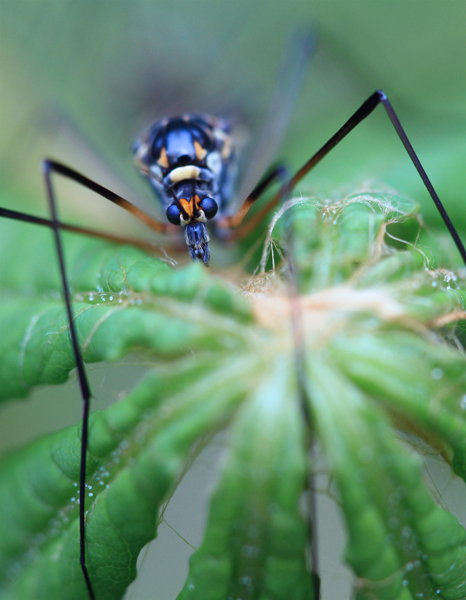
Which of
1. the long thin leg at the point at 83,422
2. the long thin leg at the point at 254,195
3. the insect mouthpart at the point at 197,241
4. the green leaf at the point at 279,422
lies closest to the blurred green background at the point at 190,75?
the long thin leg at the point at 254,195

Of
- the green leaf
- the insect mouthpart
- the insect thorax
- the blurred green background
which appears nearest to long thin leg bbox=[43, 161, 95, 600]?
the green leaf

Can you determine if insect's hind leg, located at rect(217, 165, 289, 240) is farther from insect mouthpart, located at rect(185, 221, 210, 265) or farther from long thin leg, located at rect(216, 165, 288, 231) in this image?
insect mouthpart, located at rect(185, 221, 210, 265)

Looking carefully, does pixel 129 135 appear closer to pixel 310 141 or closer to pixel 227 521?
pixel 310 141

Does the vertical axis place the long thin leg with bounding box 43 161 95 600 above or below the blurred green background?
below

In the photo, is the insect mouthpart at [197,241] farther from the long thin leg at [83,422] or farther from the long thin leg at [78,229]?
the long thin leg at [83,422]

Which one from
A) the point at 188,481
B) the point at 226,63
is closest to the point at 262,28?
the point at 226,63
